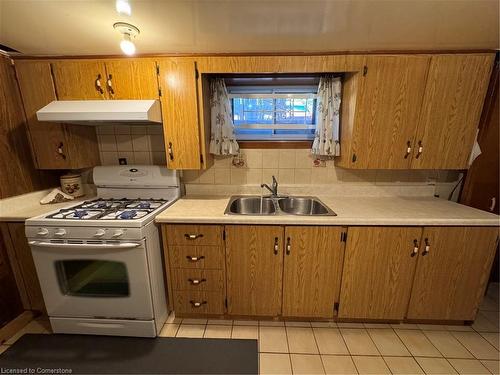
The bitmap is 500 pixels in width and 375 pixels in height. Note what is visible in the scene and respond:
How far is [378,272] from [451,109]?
1.34 metres

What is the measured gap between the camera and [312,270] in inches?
62.8

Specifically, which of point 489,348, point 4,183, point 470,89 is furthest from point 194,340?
point 470,89

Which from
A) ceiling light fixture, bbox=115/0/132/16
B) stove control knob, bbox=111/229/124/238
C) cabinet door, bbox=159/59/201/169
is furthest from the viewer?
cabinet door, bbox=159/59/201/169

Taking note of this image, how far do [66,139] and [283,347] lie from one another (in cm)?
239

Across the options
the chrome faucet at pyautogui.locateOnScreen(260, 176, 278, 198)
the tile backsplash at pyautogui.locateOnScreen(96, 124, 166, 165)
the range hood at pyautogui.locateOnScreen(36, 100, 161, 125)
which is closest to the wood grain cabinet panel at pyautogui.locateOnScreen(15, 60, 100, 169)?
the tile backsplash at pyautogui.locateOnScreen(96, 124, 166, 165)

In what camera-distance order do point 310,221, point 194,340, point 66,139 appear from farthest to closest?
point 66,139, point 194,340, point 310,221

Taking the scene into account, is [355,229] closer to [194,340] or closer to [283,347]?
[283,347]

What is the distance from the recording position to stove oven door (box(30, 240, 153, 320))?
56.5 inches

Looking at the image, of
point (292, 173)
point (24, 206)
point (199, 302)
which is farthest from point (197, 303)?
point (24, 206)

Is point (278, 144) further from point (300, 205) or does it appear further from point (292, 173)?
point (300, 205)

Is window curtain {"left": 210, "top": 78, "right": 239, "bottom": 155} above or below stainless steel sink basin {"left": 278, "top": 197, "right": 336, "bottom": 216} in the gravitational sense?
above

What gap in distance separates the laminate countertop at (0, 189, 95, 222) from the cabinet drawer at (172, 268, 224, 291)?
46.2 inches

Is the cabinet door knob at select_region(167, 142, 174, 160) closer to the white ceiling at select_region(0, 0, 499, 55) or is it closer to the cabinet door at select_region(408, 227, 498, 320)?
the white ceiling at select_region(0, 0, 499, 55)

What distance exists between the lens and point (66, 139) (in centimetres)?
177
